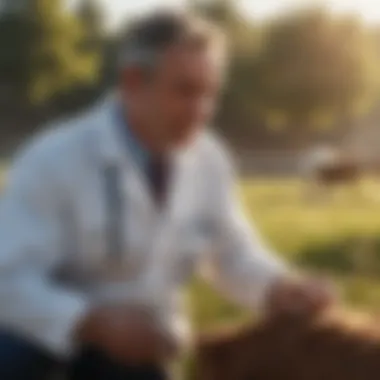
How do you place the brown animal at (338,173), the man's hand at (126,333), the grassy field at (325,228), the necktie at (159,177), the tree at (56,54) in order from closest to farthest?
the man's hand at (126,333) < the necktie at (159,177) < the brown animal at (338,173) < the grassy field at (325,228) < the tree at (56,54)

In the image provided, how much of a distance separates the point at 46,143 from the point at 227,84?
212cm

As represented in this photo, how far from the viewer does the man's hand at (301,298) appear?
4.38 feet

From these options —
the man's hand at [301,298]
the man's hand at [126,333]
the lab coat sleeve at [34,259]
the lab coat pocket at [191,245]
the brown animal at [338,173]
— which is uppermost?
the brown animal at [338,173]

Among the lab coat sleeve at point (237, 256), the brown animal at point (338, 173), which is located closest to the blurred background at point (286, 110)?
the brown animal at point (338, 173)

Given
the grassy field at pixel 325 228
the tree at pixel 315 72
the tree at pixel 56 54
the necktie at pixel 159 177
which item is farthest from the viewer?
the tree at pixel 315 72

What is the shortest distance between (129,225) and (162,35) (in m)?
→ 0.25

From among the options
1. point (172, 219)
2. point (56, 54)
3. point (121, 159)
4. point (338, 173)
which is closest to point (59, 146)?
point (121, 159)

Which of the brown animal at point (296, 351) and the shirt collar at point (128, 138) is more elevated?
the shirt collar at point (128, 138)

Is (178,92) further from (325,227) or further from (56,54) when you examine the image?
(56,54)

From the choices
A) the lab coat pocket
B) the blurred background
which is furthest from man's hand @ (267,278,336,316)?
the blurred background

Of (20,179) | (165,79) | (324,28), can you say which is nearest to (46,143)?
(20,179)

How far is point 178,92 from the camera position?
1.23m

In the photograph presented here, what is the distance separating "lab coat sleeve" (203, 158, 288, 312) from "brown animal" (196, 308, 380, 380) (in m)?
0.06

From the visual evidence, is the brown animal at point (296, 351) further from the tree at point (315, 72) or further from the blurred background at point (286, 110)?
the tree at point (315, 72)
